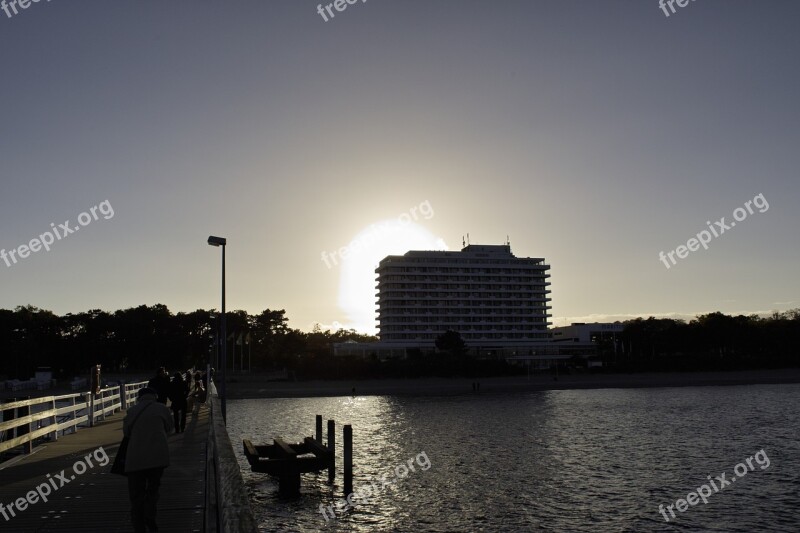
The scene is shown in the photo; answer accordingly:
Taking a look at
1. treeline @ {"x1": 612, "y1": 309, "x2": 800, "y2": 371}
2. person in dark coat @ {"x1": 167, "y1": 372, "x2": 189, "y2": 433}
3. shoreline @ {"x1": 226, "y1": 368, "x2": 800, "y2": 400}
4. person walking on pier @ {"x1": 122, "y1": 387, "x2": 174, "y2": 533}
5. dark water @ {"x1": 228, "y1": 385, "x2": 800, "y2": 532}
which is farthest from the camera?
treeline @ {"x1": 612, "y1": 309, "x2": 800, "y2": 371}

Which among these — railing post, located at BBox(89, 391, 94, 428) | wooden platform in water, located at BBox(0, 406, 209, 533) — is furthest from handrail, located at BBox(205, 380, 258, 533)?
railing post, located at BBox(89, 391, 94, 428)

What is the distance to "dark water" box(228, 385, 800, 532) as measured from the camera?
65.6 feet

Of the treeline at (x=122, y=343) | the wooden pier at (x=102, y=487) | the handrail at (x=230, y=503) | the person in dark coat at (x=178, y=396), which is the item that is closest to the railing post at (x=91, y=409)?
the person in dark coat at (x=178, y=396)

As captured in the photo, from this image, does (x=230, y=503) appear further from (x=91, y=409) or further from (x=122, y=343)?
(x=122, y=343)

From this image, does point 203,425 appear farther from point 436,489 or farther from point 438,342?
point 438,342

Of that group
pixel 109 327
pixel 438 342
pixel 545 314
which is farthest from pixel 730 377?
pixel 109 327

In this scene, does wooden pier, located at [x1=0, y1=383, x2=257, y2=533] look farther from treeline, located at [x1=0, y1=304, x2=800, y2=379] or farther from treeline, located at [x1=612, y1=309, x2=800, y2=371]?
treeline, located at [x1=612, y1=309, x2=800, y2=371]

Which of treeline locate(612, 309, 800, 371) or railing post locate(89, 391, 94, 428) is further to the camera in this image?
treeline locate(612, 309, 800, 371)

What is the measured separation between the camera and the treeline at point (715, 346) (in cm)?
12962

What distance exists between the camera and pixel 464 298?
7028 inches

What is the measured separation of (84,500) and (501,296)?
174 m

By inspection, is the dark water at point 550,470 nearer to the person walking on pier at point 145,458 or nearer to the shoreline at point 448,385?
the person walking on pier at point 145,458

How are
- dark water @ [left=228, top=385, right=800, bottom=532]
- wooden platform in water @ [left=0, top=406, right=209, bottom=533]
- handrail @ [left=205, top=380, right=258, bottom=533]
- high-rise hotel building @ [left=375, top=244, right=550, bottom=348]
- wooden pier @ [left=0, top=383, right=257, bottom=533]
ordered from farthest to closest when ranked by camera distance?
high-rise hotel building @ [left=375, top=244, right=550, bottom=348], dark water @ [left=228, top=385, right=800, bottom=532], wooden platform in water @ [left=0, top=406, right=209, bottom=533], wooden pier @ [left=0, top=383, right=257, bottom=533], handrail @ [left=205, top=380, right=258, bottom=533]

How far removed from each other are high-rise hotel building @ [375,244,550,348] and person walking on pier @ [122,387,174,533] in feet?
520
